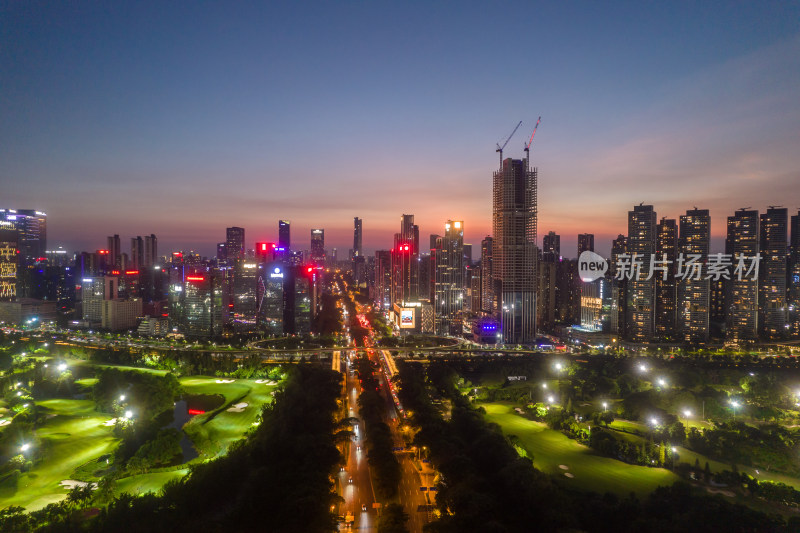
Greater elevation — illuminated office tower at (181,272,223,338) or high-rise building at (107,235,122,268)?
high-rise building at (107,235,122,268)

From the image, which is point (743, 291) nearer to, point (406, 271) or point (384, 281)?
point (406, 271)

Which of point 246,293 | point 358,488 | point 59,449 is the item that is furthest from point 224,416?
point 246,293

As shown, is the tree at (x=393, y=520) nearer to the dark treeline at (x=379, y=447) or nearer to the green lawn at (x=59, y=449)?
the dark treeline at (x=379, y=447)

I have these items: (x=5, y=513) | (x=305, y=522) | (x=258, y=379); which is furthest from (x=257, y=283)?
(x=305, y=522)

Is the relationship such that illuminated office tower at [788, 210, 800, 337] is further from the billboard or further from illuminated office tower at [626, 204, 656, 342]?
the billboard

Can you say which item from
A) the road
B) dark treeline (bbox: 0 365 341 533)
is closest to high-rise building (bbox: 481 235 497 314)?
the road

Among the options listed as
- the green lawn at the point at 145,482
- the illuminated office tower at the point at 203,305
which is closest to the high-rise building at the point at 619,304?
the illuminated office tower at the point at 203,305

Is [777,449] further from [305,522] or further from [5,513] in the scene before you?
[5,513]
